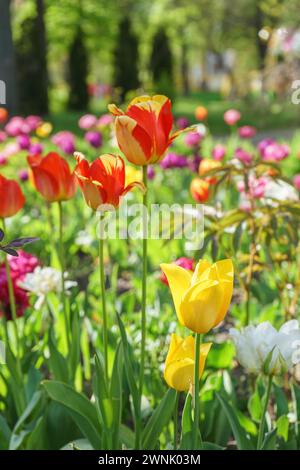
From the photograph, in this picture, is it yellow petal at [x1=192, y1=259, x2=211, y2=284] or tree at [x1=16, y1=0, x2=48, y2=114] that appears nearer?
yellow petal at [x1=192, y1=259, x2=211, y2=284]

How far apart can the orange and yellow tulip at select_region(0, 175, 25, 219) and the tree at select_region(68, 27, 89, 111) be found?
1403 centimetres

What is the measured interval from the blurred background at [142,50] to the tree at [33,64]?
0.06ft

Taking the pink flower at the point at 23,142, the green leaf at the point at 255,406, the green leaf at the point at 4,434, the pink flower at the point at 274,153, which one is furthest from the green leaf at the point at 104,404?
the pink flower at the point at 23,142

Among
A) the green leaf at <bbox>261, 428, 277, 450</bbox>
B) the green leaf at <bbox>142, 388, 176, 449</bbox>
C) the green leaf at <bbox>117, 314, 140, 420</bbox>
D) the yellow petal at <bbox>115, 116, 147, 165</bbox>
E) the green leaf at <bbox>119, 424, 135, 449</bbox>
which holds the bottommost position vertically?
the green leaf at <bbox>119, 424, 135, 449</bbox>

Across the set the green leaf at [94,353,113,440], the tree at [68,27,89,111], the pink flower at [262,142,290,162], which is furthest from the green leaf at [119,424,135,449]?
the tree at [68,27,89,111]

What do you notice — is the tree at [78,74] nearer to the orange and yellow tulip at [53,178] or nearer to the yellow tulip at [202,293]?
the orange and yellow tulip at [53,178]

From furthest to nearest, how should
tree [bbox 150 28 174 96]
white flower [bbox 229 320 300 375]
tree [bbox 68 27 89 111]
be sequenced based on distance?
tree [bbox 150 28 174 96]
tree [bbox 68 27 89 111]
white flower [bbox 229 320 300 375]

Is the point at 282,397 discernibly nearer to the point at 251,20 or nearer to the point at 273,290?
the point at 273,290

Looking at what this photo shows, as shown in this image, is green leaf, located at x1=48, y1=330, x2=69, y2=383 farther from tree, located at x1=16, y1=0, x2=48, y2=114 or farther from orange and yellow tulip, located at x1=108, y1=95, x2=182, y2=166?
tree, located at x1=16, y1=0, x2=48, y2=114

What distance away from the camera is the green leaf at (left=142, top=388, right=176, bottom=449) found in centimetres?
140

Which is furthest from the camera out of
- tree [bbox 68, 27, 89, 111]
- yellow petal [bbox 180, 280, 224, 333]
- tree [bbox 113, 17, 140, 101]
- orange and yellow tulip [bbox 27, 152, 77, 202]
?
tree [bbox 68, 27, 89, 111]

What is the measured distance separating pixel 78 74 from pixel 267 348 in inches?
581

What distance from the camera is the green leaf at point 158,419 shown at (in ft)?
4.60

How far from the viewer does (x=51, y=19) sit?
18.1m
